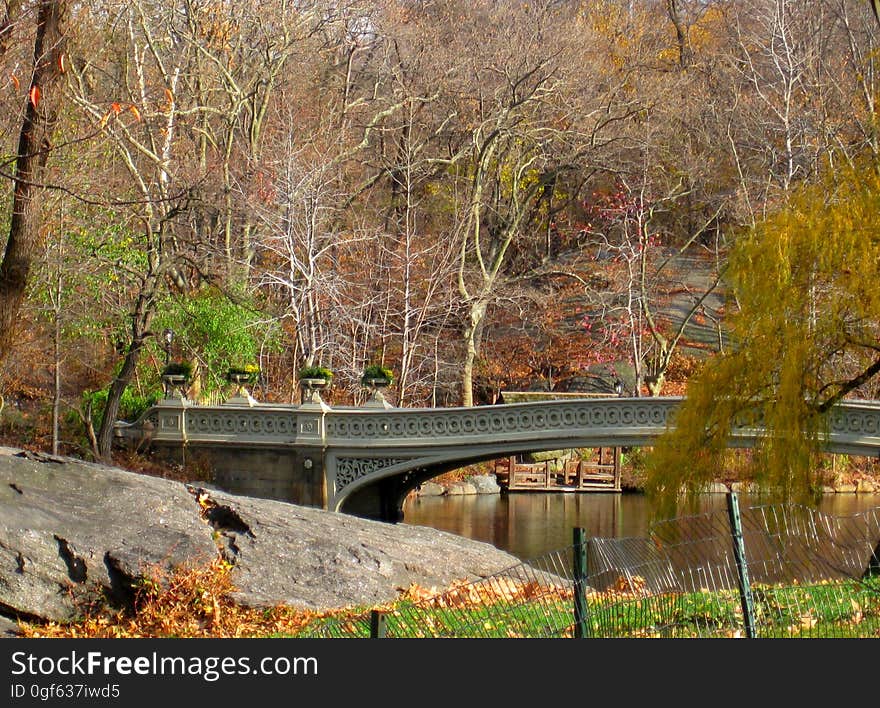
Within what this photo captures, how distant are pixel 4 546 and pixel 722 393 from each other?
9513mm

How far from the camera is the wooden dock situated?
33.2m

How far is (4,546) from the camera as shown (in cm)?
890

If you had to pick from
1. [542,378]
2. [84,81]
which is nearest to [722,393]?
[84,81]

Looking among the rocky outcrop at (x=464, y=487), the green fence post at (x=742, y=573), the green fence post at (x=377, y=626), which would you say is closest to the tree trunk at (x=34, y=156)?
the green fence post at (x=377, y=626)

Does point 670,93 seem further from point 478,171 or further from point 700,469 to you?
point 700,469

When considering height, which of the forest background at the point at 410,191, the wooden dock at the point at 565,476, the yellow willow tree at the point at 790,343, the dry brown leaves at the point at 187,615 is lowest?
the dry brown leaves at the point at 187,615

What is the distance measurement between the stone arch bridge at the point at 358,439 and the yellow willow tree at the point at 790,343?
7.19m

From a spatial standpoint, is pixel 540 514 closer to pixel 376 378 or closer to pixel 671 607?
pixel 376 378

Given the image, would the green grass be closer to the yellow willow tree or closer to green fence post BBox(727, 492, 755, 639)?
green fence post BBox(727, 492, 755, 639)

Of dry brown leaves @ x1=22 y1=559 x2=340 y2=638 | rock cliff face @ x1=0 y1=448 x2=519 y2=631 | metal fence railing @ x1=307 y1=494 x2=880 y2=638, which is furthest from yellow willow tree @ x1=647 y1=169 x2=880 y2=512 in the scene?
dry brown leaves @ x1=22 y1=559 x2=340 y2=638

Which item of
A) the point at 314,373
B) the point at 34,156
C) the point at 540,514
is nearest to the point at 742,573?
the point at 34,156

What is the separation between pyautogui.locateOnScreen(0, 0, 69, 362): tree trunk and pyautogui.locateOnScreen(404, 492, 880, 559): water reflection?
43.0 feet

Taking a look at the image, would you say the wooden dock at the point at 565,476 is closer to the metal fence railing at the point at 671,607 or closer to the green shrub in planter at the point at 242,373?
the green shrub in planter at the point at 242,373

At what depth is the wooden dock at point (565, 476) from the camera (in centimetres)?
3322
